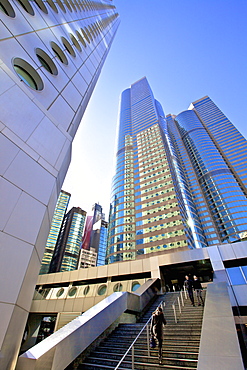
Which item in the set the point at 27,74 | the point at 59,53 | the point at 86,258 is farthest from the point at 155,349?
the point at 86,258

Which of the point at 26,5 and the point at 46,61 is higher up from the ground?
the point at 26,5

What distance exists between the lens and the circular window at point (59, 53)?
8498mm

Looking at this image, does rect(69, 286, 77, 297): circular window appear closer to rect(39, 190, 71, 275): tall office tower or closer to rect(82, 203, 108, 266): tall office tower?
rect(39, 190, 71, 275): tall office tower

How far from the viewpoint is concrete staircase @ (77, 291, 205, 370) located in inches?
165

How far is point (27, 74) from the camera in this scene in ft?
21.3

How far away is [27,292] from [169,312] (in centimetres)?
651

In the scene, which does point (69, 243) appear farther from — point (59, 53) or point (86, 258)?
point (59, 53)

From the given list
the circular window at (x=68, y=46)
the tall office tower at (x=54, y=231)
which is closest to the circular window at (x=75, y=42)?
the circular window at (x=68, y=46)

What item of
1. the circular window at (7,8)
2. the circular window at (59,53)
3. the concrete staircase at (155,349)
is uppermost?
the circular window at (59,53)

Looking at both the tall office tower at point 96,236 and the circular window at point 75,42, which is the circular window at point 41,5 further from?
the tall office tower at point 96,236

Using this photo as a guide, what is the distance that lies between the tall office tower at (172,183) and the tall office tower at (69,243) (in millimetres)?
60146

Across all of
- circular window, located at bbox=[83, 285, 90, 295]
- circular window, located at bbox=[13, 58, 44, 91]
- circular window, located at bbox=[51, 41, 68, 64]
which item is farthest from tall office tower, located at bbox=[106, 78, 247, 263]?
circular window, located at bbox=[13, 58, 44, 91]

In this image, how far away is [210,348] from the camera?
132 inches

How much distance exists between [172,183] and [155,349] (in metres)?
50.7
